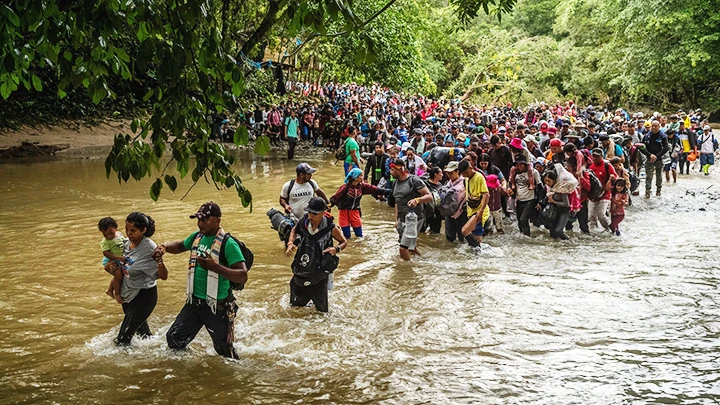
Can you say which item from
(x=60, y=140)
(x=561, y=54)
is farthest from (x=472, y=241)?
(x=561, y=54)

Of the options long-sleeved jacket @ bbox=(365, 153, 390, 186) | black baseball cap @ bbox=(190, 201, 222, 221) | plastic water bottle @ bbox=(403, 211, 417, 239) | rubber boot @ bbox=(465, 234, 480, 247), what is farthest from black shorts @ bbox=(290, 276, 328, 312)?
long-sleeved jacket @ bbox=(365, 153, 390, 186)

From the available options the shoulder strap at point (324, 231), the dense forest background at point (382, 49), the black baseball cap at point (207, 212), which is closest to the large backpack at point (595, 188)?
the dense forest background at point (382, 49)

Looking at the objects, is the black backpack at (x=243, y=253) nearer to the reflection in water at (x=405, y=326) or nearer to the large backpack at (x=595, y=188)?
the reflection in water at (x=405, y=326)

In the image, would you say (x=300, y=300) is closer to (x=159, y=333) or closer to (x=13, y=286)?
(x=159, y=333)

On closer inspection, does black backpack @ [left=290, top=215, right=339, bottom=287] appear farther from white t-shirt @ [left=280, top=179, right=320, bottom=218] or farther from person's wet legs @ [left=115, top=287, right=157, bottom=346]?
white t-shirt @ [left=280, top=179, right=320, bottom=218]

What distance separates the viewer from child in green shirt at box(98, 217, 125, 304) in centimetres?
595

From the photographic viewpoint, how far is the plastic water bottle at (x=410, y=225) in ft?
31.5

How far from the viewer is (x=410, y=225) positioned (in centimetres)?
967

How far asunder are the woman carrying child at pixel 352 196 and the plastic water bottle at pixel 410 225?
2.19ft

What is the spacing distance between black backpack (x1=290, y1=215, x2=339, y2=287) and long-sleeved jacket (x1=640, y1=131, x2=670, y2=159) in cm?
1109

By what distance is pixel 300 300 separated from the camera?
741 cm

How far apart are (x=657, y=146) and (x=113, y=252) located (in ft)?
44.0

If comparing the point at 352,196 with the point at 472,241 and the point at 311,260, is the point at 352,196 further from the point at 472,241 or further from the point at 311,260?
Answer: the point at 311,260

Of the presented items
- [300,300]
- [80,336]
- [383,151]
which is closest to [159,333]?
[80,336]
